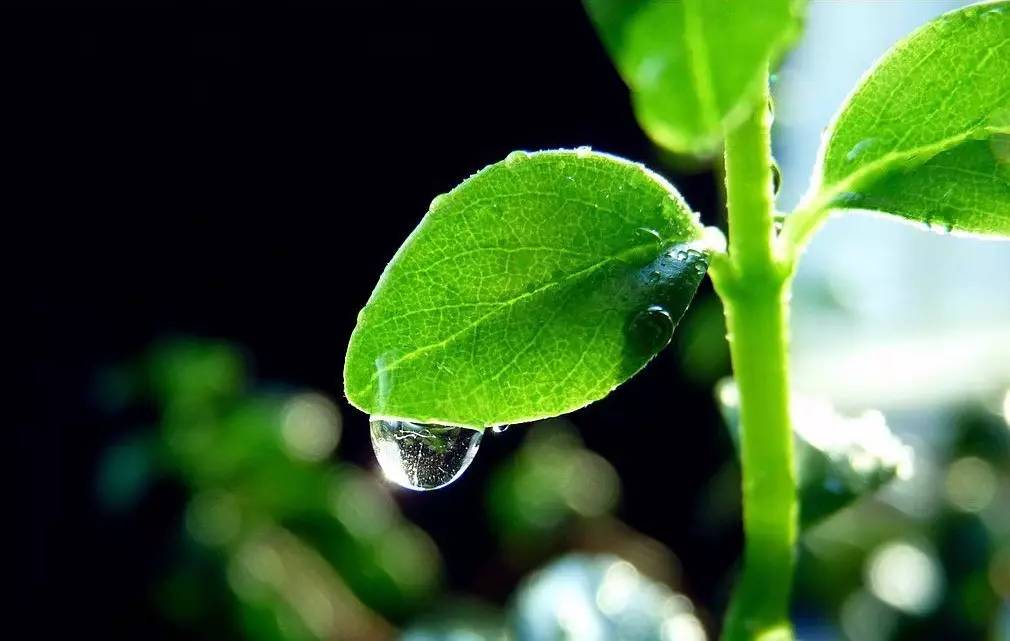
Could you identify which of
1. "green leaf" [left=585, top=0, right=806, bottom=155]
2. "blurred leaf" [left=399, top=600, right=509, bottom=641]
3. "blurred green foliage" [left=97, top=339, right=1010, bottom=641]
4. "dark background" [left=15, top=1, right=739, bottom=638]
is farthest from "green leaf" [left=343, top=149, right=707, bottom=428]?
"dark background" [left=15, top=1, right=739, bottom=638]

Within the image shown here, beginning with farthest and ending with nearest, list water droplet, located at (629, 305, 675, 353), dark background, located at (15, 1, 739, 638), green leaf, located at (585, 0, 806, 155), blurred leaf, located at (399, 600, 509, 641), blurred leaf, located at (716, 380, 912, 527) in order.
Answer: dark background, located at (15, 1, 739, 638), blurred leaf, located at (399, 600, 509, 641), blurred leaf, located at (716, 380, 912, 527), water droplet, located at (629, 305, 675, 353), green leaf, located at (585, 0, 806, 155)

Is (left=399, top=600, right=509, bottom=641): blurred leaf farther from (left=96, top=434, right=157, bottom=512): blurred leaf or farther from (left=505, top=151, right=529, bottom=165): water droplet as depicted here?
(left=505, top=151, right=529, bottom=165): water droplet

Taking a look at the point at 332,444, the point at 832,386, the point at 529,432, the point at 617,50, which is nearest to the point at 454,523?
the point at 529,432

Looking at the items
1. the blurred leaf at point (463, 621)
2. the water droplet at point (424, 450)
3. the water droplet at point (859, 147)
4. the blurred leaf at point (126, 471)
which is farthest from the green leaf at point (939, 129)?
the blurred leaf at point (126, 471)

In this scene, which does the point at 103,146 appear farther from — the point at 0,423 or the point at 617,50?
the point at 617,50

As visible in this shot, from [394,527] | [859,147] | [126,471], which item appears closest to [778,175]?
[859,147]

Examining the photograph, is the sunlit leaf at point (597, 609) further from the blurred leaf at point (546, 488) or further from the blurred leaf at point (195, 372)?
the blurred leaf at point (195, 372)
